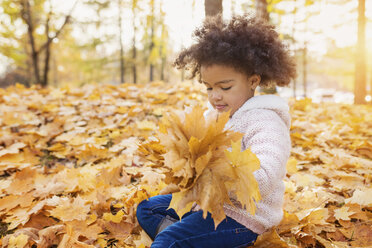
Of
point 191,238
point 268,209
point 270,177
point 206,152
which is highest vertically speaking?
point 206,152

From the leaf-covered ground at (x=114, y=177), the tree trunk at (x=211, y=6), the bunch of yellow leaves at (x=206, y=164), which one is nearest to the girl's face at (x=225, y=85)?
the leaf-covered ground at (x=114, y=177)

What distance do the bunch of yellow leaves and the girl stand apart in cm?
23

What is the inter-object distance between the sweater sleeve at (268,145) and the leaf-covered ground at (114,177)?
0.38m

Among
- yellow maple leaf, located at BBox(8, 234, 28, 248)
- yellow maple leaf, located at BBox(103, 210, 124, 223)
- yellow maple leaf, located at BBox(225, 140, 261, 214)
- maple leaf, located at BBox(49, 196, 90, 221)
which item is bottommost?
yellow maple leaf, located at BBox(8, 234, 28, 248)

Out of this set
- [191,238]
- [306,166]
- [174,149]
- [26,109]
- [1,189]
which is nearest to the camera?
[174,149]

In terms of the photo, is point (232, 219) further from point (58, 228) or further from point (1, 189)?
point (1, 189)

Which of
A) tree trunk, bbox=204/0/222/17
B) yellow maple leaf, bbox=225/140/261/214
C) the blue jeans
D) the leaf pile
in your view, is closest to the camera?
yellow maple leaf, bbox=225/140/261/214

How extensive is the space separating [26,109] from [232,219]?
3711mm

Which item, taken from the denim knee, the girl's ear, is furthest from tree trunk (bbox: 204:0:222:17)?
the denim knee

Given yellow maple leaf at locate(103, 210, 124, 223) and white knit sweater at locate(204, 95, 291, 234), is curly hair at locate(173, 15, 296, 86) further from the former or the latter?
yellow maple leaf at locate(103, 210, 124, 223)

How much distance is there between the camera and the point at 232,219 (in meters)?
1.34

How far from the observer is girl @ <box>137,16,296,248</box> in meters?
1.29

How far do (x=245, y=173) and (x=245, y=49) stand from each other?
0.97m

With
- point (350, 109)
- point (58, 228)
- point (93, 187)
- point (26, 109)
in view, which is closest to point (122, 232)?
point (58, 228)
